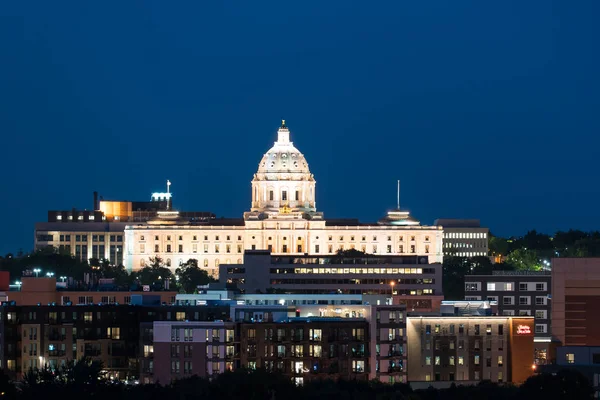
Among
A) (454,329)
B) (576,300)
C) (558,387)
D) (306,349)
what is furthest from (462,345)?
(558,387)

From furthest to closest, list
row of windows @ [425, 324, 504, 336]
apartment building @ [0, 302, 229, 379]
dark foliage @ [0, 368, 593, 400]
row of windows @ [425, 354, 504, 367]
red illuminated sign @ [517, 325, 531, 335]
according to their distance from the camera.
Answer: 1. row of windows @ [425, 324, 504, 336]
2. red illuminated sign @ [517, 325, 531, 335]
3. apartment building @ [0, 302, 229, 379]
4. row of windows @ [425, 354, 504, 367]
5. dark foliage @ [0, 368, 593, 400]

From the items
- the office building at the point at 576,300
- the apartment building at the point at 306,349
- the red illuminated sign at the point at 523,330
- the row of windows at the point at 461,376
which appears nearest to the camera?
the apartment building at the point at 306,349

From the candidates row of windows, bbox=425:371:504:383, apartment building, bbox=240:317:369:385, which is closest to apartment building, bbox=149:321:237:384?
apartment building, bbox=240:317:369:385

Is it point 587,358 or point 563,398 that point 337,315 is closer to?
point 587,358

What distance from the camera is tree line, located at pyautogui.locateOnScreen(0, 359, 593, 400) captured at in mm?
148500

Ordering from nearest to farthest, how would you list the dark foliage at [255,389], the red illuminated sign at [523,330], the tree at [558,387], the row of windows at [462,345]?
the dark foliage at [255,389], the tree at [558,387], the red illuminated sign at [523,330], the row of windows at [462,345]

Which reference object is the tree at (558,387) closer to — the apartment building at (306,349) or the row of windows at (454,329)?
the apartment building at (306,349)

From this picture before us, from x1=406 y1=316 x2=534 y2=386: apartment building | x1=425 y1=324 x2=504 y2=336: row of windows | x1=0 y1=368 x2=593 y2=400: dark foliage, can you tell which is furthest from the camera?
x1=425 y1=324 x2=504 y2=336: row of windows

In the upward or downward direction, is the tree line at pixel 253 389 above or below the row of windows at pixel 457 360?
below

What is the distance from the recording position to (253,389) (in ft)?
489

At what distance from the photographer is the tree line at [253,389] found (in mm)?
148500

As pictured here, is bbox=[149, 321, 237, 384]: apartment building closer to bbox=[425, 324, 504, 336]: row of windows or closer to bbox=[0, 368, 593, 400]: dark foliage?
bbox=[0, 368, 593, 400]: dark foliage

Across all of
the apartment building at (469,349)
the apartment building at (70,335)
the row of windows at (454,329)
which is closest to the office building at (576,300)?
the row of windows at (454,329)

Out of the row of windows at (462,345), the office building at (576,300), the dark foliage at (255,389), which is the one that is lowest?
the dark foliage at (255,389)
